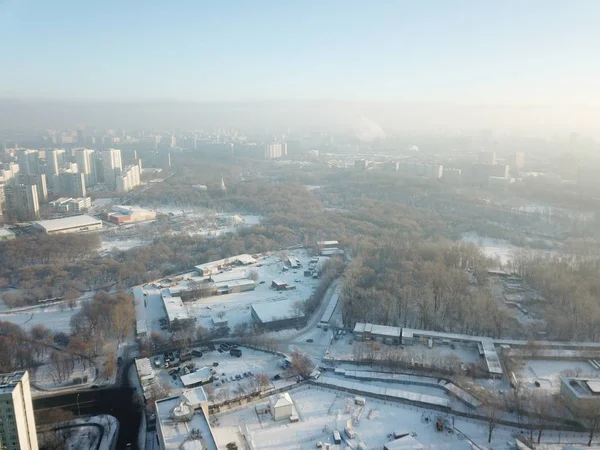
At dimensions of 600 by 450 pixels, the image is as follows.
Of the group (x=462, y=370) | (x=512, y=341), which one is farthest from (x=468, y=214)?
(x=462, y=370)

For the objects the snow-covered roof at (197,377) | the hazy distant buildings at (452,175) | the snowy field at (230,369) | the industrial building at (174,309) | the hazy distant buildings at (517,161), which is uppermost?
the hazy distant buildings at (517,161)

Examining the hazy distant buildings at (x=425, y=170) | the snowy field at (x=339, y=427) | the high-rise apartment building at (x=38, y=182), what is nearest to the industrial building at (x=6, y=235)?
the high-rise apartment building at (x=38, y=182)

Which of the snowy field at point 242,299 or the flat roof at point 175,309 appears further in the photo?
the snowy field at point 242,299

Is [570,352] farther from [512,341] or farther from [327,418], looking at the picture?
[327,418]

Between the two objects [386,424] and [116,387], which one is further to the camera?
[116,387]

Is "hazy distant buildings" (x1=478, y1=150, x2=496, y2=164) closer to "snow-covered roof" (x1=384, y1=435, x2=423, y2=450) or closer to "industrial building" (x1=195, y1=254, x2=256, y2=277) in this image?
"industrial building" (x1=195, y1=254, x2=256, y2=277)

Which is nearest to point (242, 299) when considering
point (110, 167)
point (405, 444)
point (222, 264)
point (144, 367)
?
point (222, 264)

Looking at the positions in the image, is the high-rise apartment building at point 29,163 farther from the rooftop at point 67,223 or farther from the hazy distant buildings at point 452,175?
the hazy distant buildings at point 452,175
